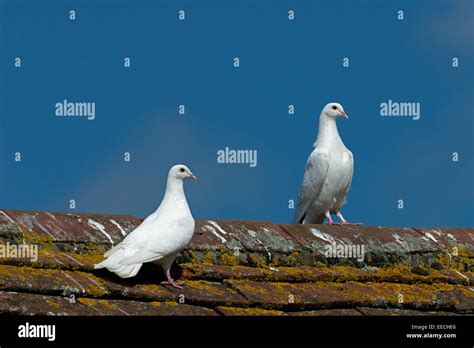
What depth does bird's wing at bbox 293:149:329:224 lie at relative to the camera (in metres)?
12.6

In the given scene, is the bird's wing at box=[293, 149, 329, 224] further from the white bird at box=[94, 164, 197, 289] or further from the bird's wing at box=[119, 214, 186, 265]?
the bird's wing at box=[119, 214, 186, 265]

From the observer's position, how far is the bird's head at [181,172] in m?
9.16

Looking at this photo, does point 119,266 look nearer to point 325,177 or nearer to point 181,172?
point 181,172

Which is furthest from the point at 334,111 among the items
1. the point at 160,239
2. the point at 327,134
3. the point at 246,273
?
the point at 160,239

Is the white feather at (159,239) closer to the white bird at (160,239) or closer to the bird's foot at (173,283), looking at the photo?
the white bird at (160,239)

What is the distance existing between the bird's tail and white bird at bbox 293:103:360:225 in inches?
174

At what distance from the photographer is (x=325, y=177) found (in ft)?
41.1

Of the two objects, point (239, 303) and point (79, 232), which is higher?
point (79, 232)

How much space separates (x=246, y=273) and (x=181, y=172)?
36.1 inches
